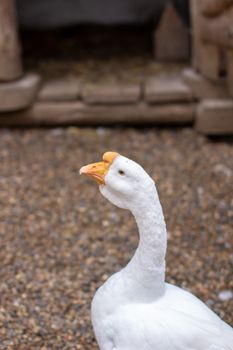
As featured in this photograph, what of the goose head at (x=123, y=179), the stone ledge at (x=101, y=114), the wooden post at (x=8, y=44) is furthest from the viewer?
the stone ledge at (x=101, y=114)

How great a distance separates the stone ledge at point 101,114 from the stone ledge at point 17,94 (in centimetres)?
8

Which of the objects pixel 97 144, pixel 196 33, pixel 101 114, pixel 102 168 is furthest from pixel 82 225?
pixel 196 33

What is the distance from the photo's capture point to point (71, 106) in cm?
427

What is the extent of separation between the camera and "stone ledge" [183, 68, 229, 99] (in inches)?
161

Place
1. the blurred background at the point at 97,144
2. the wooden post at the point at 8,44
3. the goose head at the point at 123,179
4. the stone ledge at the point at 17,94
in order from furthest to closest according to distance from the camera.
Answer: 1. the stone ledge at the point at 17,94
2. the wooden post at the point at 8,44
3. the blurred background at the point at 97,144
4. the goose head at the point at 123,179

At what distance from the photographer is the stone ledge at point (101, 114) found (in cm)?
423

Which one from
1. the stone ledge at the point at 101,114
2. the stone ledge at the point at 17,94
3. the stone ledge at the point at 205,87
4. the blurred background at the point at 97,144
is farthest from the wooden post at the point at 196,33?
the stone ledge at the point at 17,94

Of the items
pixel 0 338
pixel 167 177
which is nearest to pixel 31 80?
pixel 167 177

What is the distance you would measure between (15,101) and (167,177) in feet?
4.14

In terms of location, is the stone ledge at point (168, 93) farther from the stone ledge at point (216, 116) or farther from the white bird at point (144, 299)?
the white bird at point (144, 299)

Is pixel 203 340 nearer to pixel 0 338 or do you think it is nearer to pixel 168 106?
pixel 0 338

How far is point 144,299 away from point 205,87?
266cm

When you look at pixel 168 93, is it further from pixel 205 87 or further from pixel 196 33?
pixel 196 33

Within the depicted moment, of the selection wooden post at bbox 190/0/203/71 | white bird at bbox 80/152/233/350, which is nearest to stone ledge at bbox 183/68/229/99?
wooden post at bbox 190/0/203/71
